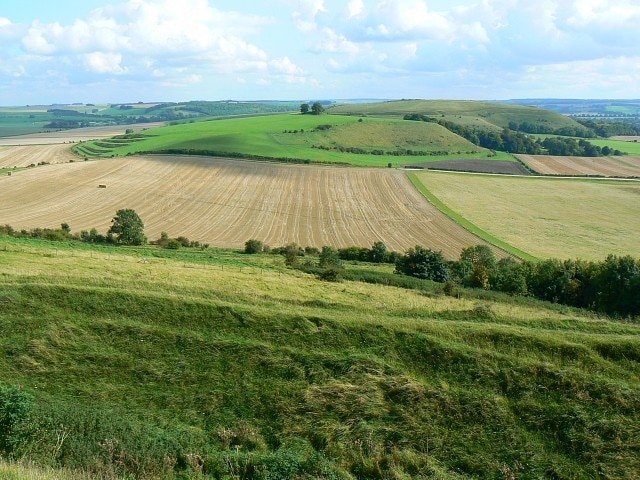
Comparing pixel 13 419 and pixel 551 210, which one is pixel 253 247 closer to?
pixel 13 419

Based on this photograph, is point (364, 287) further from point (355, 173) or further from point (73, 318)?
point (355, 173)

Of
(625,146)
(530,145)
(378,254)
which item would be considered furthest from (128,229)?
(625,146)

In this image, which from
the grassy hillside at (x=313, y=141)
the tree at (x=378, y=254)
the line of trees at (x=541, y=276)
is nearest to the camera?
the line of trees at (x=541, y=276)

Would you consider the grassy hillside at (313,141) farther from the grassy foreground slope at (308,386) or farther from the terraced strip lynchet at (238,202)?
the grassy foreground slope at (308,386)

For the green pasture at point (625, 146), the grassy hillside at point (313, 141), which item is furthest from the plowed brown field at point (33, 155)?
the green pasture at point (625, 146)

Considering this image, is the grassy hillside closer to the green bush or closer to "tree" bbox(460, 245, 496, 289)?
"tree" bbox(460, 245, 496, 289)

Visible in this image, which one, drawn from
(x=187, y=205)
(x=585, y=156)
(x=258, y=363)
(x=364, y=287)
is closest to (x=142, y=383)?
(x=258, y=363)

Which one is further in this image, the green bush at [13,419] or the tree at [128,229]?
the tree at [128,229]
